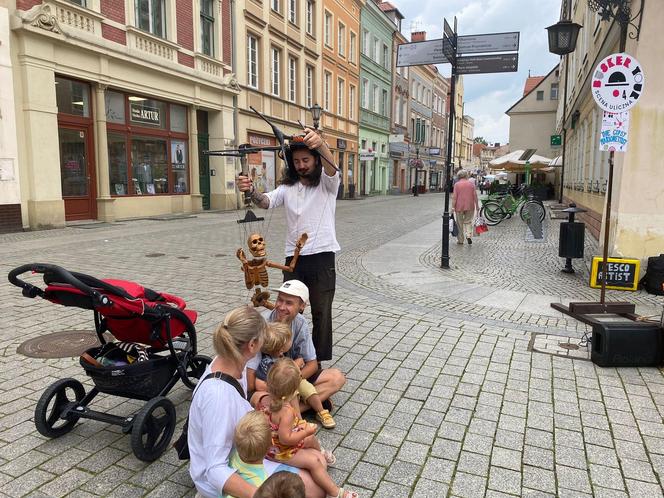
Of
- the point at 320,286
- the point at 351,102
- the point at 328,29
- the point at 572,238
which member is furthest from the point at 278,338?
the point at 351,102

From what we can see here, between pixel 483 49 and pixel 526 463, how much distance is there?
7.73 m

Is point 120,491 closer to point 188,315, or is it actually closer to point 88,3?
point 188,315

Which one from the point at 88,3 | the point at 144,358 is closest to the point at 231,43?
the point at 88,3

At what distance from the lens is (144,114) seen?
17266mm

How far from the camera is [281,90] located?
2527 centimetres

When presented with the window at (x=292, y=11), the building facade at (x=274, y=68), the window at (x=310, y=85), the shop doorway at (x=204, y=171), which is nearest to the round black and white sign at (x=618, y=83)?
the building facade at (x=274, y=68)

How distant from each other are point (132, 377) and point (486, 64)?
8128 mm

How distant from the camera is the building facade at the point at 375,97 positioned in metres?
37.2

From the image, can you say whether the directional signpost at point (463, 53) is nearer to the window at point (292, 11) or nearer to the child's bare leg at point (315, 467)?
the child's bare leg at point (315, 467)

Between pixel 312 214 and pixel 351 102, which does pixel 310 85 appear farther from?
pixel 312 214

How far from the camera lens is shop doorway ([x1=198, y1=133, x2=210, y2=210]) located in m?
20.6

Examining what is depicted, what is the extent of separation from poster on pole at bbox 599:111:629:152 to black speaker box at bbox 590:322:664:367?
76.5 inches

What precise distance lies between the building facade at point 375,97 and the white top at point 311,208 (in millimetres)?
31086

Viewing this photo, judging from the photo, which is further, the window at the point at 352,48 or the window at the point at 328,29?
the window at the point at 352,48
